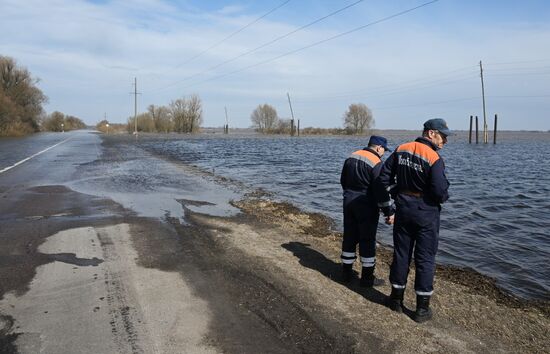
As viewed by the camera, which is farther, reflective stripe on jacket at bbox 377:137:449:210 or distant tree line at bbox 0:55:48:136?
distant tree line at bbox 0:55:48:136

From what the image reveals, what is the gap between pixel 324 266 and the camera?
22.4 feet

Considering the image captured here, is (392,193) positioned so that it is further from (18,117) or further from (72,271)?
(18,117)

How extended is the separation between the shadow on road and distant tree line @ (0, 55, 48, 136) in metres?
71.8

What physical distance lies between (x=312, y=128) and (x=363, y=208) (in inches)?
5427

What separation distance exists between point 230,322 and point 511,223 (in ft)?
34.2

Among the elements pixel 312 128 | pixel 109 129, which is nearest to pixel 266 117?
pixel 312 128

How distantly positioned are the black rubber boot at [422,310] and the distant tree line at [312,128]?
430 feet

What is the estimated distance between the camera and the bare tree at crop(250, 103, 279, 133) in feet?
456

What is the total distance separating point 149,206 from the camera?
36.8 feet

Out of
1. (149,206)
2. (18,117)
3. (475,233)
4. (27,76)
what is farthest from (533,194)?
(27,76)

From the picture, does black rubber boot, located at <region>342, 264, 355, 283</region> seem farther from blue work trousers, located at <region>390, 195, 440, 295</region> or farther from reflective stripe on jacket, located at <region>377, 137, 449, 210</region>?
reflective stripe on jacket, located at <region>377, 137, 449, 210</region>

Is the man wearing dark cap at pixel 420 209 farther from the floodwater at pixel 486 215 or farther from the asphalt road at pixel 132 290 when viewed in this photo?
the floodwater at pixel 486 215

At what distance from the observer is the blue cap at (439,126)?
5107mm

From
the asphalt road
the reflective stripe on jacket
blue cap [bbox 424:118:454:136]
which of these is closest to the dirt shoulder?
the asphalt road
